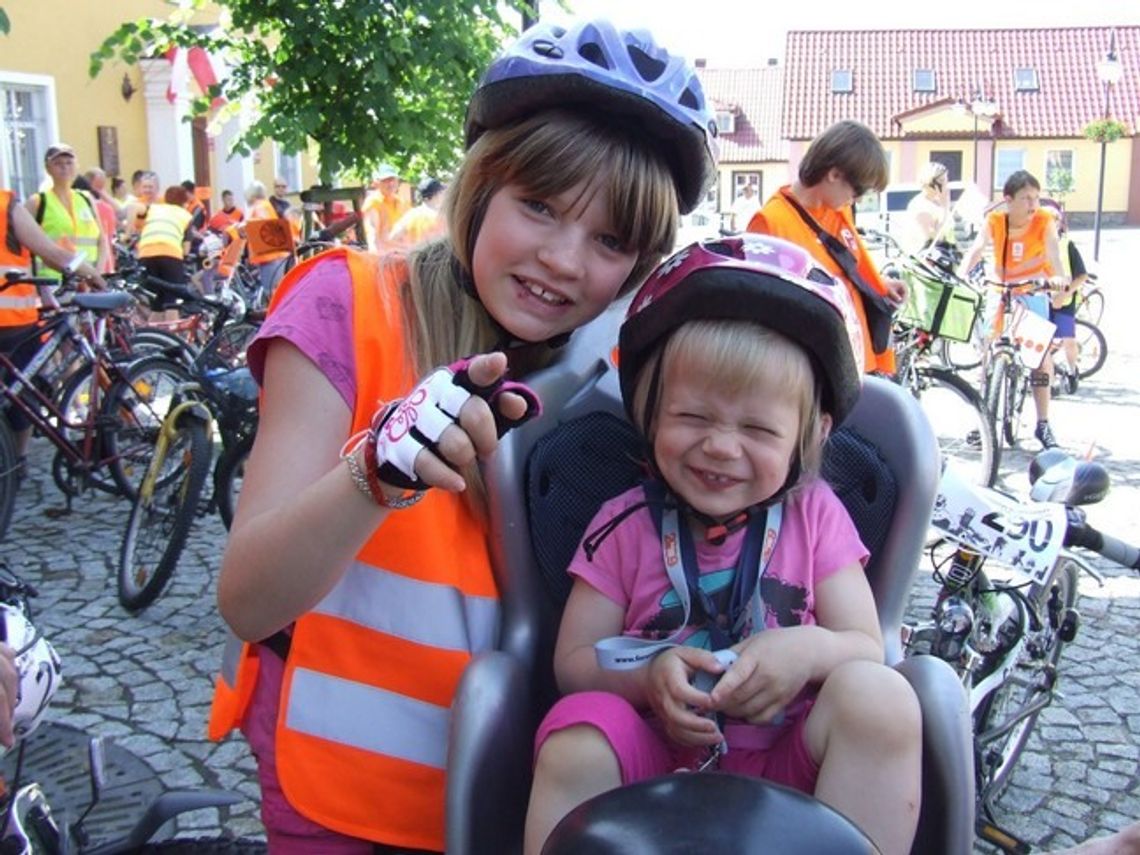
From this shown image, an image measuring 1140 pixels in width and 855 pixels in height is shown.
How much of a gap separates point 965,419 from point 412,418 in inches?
244

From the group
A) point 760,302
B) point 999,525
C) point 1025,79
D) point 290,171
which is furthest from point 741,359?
point 1025,79

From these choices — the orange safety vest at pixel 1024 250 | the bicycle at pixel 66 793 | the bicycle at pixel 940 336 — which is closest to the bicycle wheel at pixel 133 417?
the bicycle at pixel 66 793

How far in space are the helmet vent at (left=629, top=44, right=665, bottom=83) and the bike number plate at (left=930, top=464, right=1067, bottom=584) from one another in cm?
191

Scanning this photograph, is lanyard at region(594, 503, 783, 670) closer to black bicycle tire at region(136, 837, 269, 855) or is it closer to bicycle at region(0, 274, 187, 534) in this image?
black bicycle tire at region(136, 837, 269, 855)

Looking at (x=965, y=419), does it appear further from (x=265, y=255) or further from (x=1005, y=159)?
(x=1005, y=159)

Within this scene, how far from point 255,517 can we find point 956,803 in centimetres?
94

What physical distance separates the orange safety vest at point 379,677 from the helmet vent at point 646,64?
1.68ft

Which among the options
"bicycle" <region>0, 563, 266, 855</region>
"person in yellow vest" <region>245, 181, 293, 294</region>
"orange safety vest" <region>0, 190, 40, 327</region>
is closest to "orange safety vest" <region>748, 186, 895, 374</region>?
"bicycle" <region>0, 563, 266, 855</region>

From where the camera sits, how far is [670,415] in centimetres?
167

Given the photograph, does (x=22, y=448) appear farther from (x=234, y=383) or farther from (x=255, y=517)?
(x=255, y=517)

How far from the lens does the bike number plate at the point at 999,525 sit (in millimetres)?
3160

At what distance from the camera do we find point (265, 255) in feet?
29.1

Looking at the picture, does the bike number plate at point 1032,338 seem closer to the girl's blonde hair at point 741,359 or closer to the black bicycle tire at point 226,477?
the black bicycle tire at point 226,477

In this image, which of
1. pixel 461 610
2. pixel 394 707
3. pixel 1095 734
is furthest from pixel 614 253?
pixel 1095 734
